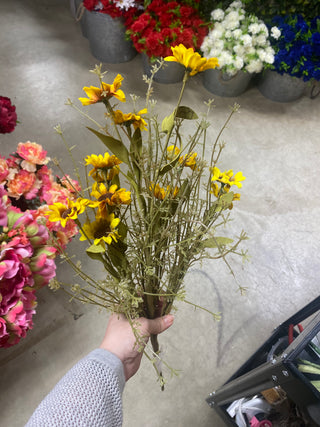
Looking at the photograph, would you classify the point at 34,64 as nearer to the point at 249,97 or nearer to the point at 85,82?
the point at 85,82

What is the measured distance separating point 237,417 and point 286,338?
26cm

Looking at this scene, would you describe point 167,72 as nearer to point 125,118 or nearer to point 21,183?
point 21,183

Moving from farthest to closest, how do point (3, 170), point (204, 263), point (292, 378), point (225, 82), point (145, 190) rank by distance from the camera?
point (225, 82)
point (204, 263)
point (3, 170)
point (292, 378)
point (145, 190)

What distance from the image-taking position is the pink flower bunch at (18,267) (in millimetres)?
756

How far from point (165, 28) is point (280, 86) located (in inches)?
29.7

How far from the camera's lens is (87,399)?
0.57 meters

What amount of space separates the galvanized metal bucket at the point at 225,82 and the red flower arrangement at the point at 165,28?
0.66ft

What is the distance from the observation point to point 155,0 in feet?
5.97

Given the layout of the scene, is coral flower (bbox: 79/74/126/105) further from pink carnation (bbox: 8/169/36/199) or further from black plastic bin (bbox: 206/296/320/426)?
pink carnation (bbox: 8/169/36/199)

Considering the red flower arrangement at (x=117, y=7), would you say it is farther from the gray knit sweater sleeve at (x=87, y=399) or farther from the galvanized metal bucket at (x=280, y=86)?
the gray knit sweater sleeve at (x=87, y=399)

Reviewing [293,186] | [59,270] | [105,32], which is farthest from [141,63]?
[59,270]

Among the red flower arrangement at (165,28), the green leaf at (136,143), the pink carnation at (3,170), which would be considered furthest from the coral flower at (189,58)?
the red flower arrangement at (165,28)

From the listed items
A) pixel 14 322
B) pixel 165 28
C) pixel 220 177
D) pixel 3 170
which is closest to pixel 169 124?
pixel 220 177

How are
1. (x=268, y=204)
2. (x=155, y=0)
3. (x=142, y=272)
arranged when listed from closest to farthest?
(x=142, y=272)
(x=268, y=204)
(x=155, y=0)
